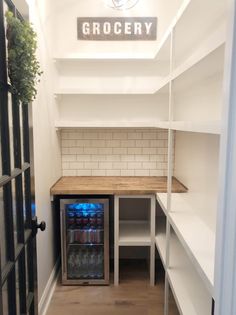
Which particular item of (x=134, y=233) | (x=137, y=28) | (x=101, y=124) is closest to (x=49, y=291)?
(x=134, y=233)

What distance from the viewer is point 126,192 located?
7.97 feet

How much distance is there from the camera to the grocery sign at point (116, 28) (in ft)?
9.11

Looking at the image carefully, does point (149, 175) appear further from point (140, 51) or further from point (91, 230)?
point (140, 51)

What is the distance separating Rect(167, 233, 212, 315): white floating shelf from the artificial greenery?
1410 millimetres

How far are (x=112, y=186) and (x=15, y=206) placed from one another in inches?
54.3

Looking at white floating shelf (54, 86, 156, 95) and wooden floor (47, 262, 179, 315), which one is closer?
wooden floor (47, 262, 179, 315)

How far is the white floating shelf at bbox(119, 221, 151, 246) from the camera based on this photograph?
8.36ft

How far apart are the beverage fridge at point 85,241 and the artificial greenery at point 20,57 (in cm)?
159

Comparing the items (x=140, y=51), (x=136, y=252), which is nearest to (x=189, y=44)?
(x=140, y=51)

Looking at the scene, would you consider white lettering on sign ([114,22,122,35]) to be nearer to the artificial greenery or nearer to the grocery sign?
the grocery sign

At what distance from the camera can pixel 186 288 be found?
168cm

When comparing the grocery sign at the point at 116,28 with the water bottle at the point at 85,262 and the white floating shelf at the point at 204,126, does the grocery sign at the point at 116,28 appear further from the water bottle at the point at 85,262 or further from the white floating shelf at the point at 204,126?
the water bottle at the point at 85,262

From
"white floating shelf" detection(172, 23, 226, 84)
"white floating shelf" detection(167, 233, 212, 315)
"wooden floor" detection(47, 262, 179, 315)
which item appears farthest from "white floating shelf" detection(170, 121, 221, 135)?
"wooden floor" detection(47, 262, 179, 315)

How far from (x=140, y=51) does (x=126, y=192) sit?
1.52 meters
